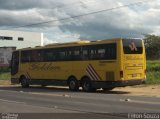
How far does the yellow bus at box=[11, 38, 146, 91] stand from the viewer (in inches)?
1057

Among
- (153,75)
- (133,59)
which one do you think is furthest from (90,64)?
(153,75)

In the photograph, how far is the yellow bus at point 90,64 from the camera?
88.1 ft

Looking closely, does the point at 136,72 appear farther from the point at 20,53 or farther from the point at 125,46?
the point at 20,53

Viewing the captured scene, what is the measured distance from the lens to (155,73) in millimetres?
35625

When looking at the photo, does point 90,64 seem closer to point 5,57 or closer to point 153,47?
point 5,57

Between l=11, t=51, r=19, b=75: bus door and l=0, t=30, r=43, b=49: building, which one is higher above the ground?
l=0, t=30, r=43, b=49: building

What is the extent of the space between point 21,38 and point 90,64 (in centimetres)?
8371

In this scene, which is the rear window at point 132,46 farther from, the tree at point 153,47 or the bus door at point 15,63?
the tree at point 153,47

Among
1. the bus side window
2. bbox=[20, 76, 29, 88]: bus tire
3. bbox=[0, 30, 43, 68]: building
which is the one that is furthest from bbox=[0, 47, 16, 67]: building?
the bus side window

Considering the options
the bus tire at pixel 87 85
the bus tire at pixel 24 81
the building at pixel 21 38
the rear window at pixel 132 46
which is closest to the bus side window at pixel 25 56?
the bus tire at pixel 24 81

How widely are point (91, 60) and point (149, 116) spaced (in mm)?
14727

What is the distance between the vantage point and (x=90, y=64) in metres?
28.7

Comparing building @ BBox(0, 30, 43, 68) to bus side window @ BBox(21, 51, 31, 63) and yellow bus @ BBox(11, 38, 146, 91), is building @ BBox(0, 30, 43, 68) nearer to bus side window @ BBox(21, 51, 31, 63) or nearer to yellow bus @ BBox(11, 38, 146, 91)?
bus side window @ BBox(21, 51, 31, 63)

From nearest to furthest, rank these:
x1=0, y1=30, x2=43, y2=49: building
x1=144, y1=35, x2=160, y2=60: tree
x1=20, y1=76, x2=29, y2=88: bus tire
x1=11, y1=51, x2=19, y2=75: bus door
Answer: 1. x1=20, y1=76, x2=29, y2=88: bus tire
2. x1=11, y1=51, x2=19, y2=75: bus door
3. x1=144, y1=35, x2=160, y2=60: tree
4. x1=0, y1=30, x2=43, y2=49: building
